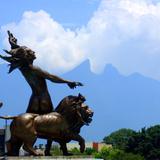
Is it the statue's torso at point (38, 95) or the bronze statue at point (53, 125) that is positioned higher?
the statue's torso at point (38, 95)

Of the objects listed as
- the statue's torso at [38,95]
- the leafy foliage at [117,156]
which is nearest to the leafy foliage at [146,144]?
the leafy foliage at [117,156]

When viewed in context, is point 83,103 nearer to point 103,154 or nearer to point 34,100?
point 34,100

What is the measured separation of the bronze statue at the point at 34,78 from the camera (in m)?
19.4

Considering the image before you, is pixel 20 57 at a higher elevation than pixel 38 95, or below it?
higher

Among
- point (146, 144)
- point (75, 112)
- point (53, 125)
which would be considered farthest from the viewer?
point (146, 144)

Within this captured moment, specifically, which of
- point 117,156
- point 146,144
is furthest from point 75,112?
point 146,144

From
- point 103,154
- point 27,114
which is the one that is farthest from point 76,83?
point 103,154

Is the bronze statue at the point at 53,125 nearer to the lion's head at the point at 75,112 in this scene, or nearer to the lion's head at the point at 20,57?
the lion's head at the point at 75,112

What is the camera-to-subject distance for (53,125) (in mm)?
18875

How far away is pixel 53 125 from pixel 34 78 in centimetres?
170

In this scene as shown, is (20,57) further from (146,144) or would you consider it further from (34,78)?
(146,144)

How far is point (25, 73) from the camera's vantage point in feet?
64.6

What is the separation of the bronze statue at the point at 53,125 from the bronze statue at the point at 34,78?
420 mm

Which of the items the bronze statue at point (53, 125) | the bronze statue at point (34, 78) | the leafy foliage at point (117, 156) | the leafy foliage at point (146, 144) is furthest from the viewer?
the leafy foliage at point (146, 144)
